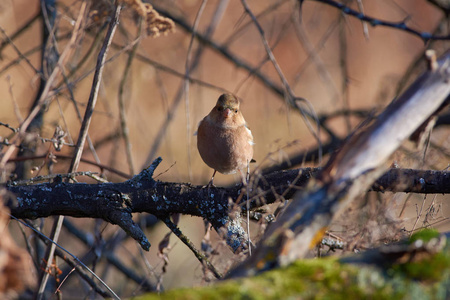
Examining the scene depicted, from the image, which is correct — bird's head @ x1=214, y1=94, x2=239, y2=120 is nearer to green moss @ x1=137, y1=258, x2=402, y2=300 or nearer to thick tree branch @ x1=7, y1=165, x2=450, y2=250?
thick tree branch @ x1=7, y1=165, x2=450, y2=250

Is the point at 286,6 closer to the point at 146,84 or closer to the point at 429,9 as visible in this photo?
the point at 146,84

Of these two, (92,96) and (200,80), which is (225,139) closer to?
(92,96)

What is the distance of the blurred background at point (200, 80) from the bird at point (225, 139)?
1.99 ft

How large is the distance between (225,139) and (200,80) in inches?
66.6

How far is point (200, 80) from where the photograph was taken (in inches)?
219

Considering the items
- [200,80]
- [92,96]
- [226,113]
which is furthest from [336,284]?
[200,80]

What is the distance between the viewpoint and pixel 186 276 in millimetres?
6980

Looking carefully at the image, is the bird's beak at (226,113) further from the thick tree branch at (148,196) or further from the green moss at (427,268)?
the green moss at (427,268)

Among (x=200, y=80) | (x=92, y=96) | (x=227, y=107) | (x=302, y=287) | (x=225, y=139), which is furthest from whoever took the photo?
(x=200, y=80)

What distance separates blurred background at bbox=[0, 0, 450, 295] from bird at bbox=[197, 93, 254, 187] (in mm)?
607

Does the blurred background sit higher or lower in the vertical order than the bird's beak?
higher

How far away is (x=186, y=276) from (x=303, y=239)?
564 centimetres

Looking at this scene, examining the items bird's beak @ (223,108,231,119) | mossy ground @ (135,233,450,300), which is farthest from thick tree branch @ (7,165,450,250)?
bird's beak @ (223,108,231,119)

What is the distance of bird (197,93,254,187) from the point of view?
13.3ft
